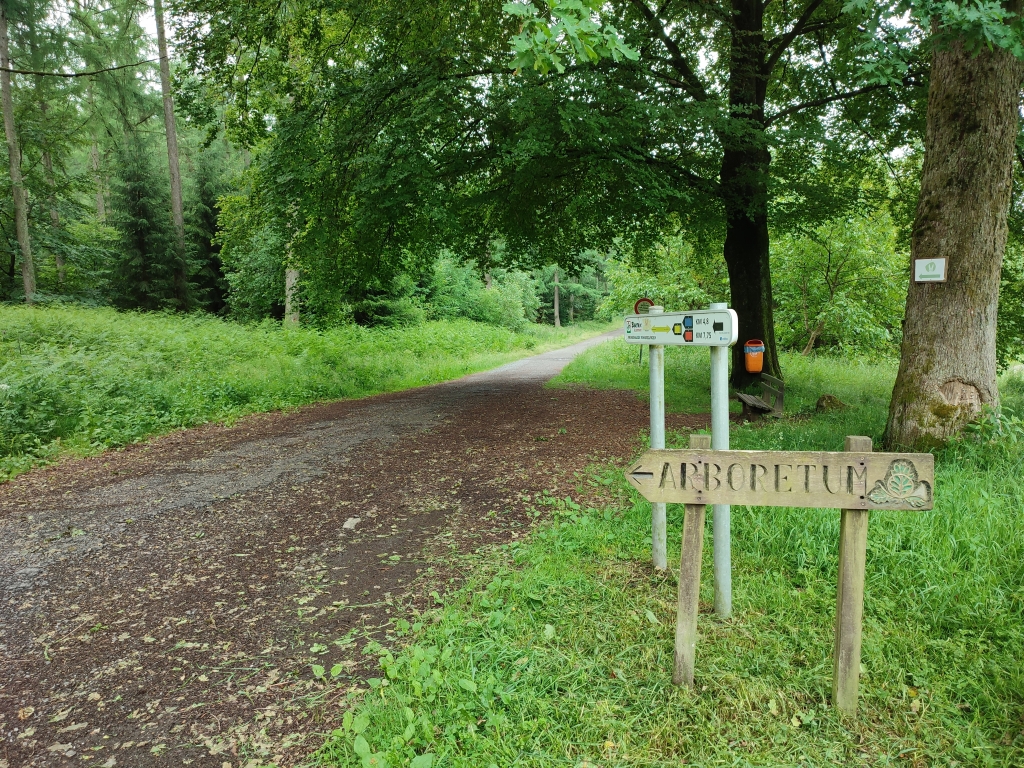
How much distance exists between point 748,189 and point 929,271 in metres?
5.12

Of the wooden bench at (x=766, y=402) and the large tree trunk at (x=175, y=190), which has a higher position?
the large tree trunk at (x=175, y=190)

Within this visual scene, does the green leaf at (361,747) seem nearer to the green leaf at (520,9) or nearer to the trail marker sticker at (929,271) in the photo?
the green leaf at (520,9)

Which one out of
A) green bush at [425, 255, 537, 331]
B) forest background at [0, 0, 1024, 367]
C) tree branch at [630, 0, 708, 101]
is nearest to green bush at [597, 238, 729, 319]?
forest background at [0, 0, 1024, 367]

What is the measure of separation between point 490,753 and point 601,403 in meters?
7.99

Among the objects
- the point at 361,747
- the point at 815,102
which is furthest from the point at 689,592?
the point at 815,102

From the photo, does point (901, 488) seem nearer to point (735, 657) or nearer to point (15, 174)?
point (735, 657)

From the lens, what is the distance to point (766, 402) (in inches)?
360

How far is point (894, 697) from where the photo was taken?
8.35 feet

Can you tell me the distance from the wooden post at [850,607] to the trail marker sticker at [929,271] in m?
3.53

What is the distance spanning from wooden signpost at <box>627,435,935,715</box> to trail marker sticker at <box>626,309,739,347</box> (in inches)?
24.3

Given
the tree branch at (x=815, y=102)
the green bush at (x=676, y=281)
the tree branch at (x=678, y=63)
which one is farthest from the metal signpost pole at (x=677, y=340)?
the green bush at (x=676, y=281)

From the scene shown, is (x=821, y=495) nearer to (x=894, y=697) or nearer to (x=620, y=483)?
(x=894, y=697)

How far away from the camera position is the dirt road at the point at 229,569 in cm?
261

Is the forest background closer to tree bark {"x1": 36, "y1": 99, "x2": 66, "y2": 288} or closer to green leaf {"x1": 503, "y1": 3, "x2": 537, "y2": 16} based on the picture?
green leaf {"x1": 503, "y1": 3, "x2": 537, "y2": 16}
